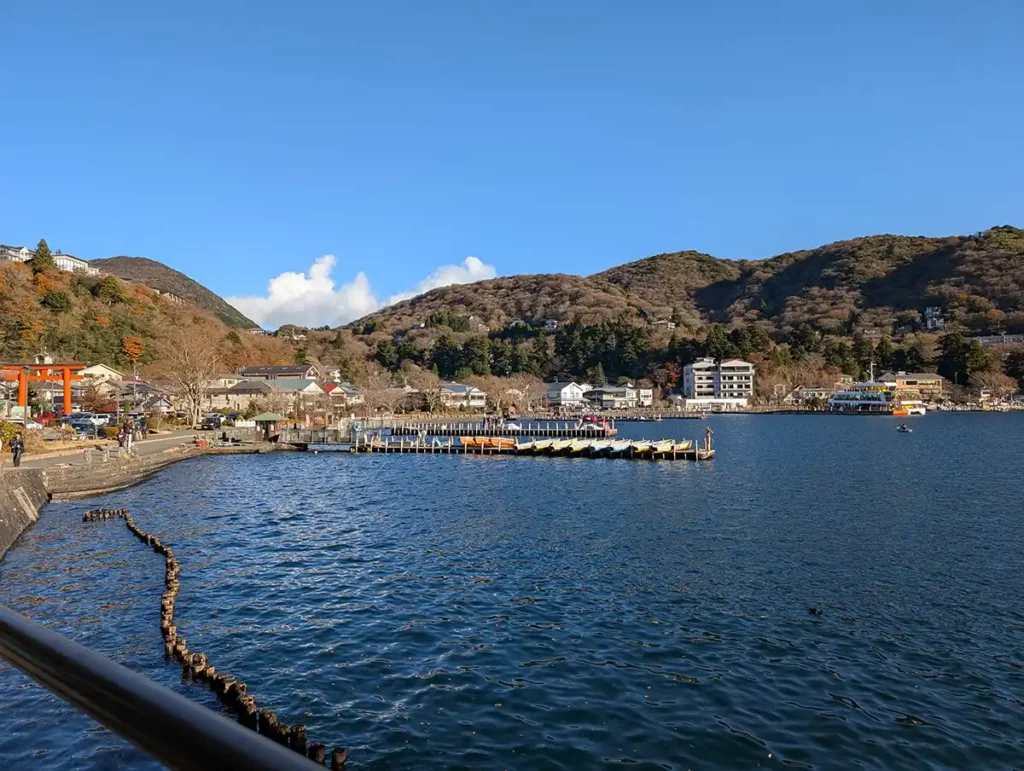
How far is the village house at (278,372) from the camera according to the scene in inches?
3337

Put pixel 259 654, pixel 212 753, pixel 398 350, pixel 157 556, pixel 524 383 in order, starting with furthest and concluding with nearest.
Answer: pixel 398 350, pixel 524 383, pixel 157 556, pixel 259 654, pixel 212 753

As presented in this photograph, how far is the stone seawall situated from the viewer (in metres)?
18.5

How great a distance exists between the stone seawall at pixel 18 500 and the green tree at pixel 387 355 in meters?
94.7

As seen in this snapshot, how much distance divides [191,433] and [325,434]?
9501mm

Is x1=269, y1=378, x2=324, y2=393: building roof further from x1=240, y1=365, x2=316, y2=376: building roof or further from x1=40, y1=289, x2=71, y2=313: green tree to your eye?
x1=40, y1=289, x2=71, y2=313: green tree

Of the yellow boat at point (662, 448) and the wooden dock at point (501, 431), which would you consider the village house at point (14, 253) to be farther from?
the yellow boat at point (662, 448)

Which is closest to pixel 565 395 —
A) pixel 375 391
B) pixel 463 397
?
pixel 463 397

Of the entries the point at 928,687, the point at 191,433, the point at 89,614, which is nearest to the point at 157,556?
the point at 89,614

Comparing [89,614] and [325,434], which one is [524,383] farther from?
[89,614]

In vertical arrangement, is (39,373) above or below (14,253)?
below

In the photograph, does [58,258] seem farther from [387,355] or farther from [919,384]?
[919,384]

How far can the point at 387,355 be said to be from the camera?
11962 centimetres

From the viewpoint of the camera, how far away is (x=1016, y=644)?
11719 mm

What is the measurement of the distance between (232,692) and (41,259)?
86.6 meters
